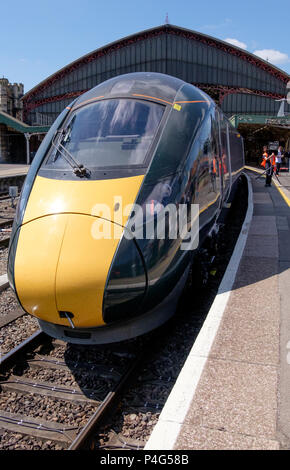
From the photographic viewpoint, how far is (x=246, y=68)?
44781 mm

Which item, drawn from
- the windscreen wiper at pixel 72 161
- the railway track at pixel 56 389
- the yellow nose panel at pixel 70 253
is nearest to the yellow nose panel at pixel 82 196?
the yellow nose panel at pixel 70 253

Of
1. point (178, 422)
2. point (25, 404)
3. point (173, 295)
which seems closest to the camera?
point (178, 422)

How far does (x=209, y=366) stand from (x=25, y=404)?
1.74m

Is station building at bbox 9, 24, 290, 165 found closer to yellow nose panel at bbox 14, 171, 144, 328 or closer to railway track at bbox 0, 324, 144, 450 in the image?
railway track at bbox 0, 324, 144, 450

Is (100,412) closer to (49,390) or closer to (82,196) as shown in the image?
(49,390)

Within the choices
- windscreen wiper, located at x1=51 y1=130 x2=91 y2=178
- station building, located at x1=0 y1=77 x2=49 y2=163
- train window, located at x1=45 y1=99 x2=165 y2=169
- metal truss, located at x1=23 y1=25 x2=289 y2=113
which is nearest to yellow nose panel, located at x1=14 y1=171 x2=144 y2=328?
windscreen wiper, located at x1=51 y1=130 x2=91 y2=178

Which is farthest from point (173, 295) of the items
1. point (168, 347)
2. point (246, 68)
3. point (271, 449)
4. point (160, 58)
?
point (246, 68)

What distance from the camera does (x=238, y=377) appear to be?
Result: 3230 millimetres

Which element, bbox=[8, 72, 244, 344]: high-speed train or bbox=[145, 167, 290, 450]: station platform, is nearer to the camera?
bbox=[145, 167, 290, 450]: station platform

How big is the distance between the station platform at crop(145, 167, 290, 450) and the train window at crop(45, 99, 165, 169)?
192cm

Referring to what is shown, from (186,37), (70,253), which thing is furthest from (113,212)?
(186,37)

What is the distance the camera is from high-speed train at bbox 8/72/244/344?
347 cm

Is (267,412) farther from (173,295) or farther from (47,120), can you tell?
(47,120)

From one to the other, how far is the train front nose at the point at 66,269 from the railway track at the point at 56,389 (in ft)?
2.38
